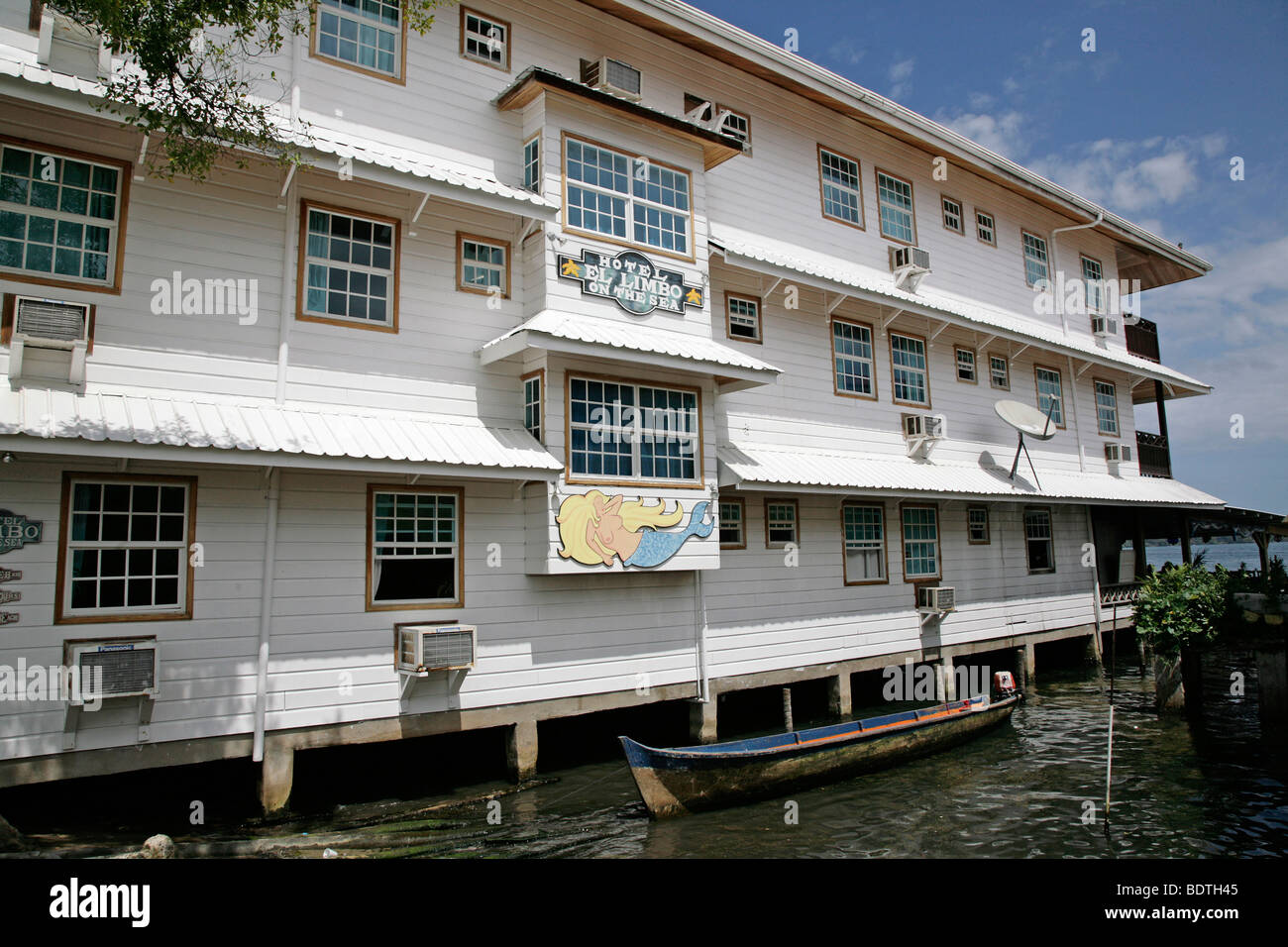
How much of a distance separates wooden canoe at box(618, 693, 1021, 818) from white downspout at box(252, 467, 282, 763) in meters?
4.48

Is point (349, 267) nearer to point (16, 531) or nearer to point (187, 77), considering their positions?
point (187, 77)

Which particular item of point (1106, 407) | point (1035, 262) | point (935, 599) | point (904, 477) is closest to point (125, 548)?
point (904, 477)

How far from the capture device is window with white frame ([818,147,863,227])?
1855 cm

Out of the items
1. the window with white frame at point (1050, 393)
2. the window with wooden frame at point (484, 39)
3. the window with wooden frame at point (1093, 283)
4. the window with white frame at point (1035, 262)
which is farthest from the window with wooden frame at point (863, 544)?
the window with wooden frame at point (1093, 283)

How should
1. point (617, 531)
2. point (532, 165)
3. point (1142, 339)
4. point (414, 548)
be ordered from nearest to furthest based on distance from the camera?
point (414, 548) < point (617, 531) < point (532, 165) < point (1142, 339)

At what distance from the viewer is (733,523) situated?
15.6m

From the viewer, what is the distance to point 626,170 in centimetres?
1401

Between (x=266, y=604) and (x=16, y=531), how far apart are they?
2713mm

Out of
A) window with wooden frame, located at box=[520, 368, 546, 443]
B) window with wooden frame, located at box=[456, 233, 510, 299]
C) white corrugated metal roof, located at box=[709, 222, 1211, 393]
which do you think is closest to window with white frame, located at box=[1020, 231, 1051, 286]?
white corrugated metal roof, located at box=[709, 222, 1211, 393]

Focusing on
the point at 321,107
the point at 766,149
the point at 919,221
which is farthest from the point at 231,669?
the point at 919,221

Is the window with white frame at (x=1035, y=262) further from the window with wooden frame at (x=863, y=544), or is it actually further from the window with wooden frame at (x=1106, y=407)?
the window with wooden frame at (x=863, y=544)

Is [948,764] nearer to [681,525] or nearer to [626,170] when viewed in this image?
[681,525]

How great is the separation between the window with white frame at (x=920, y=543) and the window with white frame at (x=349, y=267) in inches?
480

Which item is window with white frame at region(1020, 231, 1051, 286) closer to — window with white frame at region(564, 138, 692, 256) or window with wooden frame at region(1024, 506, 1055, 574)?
window with wooden frame at region(1024, 506, 1055, 574)
